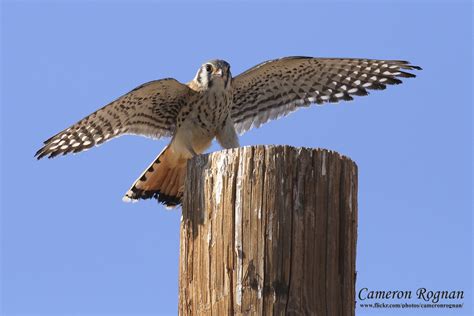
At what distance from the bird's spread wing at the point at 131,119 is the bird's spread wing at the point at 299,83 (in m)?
0.64

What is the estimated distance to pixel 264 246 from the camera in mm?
3275

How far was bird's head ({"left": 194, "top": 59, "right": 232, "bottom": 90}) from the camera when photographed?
6.87 metres

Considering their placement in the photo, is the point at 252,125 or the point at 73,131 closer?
the point at 73,131

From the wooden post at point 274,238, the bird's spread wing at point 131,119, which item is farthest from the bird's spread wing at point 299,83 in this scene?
the wooden post at point 274,238

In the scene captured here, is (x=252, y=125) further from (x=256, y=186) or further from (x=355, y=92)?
(x=256, y=186)

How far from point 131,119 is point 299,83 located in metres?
1.62

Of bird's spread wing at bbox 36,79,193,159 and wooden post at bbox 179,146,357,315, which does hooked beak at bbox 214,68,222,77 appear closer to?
bird's spread wing at bbox 36,79,193,159

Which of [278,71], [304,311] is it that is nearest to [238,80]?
[278,71]

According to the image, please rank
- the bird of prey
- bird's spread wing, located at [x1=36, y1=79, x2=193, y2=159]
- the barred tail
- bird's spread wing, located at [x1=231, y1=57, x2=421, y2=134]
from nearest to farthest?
bird's spread wing, located at [x1=36, y1=79, x2=193, y2=159]
the bird of prey
the barred tail
bird's spread wing, located at [x1=231, y1=57, x2=421, y2=134]

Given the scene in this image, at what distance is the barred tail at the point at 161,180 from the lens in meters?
6.62

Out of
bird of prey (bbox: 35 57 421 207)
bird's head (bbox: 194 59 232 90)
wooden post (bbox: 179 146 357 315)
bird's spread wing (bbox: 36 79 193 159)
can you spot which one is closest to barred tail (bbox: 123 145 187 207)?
bird of prey (bbox: 35 57 421 207)

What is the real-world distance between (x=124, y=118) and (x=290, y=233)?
11.7 feet

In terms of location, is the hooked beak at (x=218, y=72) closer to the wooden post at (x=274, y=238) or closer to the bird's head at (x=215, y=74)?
the bird's head at (x=215, y=74)

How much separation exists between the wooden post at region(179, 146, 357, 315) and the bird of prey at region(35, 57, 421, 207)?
9.65 feet
